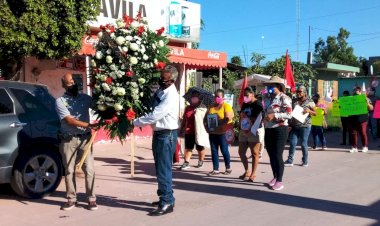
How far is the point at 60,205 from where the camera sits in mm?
6570

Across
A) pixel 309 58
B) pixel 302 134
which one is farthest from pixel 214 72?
pixel 302 134

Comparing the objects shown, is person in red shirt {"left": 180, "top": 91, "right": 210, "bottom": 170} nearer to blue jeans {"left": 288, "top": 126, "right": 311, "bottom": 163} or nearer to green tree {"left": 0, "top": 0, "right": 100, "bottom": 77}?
blue jeans {"left": 288, "top": 126, "right": 311, "bottom": 163}

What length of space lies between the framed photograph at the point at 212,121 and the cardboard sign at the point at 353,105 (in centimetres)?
576

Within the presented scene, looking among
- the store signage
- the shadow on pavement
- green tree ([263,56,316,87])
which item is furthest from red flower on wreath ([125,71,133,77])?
green tree ([263,56,316,87])

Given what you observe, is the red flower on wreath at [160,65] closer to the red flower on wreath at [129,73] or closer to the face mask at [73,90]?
the red flower on wreath at [129,73]

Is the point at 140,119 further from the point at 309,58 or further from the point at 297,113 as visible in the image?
the point at 309,58

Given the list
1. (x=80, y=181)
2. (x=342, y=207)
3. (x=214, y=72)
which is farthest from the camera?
(x=214, y=72)

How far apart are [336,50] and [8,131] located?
216 ft

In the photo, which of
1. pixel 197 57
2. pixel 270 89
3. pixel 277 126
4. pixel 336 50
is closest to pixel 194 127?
pixel 270 89

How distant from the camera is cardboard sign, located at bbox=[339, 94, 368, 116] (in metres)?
12.9

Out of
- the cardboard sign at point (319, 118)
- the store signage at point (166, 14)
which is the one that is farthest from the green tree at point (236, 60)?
the cardboard sign at point (319, 118)

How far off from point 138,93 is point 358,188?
14.0 feet

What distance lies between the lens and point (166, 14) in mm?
15891

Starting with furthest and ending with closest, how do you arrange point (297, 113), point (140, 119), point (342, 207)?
point (297, 113) < point (342, 207) < point (140, 119)
